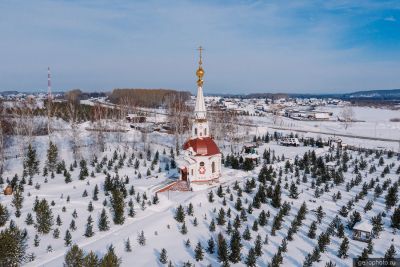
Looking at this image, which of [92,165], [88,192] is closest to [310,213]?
[88,192]

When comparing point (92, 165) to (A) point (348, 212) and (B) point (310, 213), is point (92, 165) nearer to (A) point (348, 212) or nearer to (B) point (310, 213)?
(B) point (310, 213)

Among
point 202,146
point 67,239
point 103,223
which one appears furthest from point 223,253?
point 202,146

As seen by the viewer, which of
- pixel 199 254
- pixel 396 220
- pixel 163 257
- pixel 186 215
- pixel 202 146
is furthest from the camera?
pixel 202 146

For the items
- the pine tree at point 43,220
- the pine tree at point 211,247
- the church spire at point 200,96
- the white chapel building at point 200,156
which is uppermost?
the church spire at point 200,96

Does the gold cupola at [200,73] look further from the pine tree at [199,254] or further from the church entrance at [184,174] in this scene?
the pine tree at [199,254]

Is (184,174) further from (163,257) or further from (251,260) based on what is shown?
(251,260)

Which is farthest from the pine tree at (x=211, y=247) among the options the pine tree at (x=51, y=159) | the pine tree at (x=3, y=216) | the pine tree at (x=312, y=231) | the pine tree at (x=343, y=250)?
the pine tree at (x=51, y=159)
